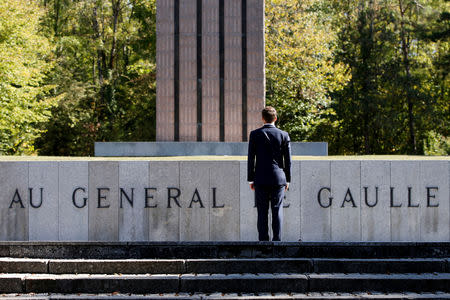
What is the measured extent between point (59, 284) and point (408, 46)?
119 feet

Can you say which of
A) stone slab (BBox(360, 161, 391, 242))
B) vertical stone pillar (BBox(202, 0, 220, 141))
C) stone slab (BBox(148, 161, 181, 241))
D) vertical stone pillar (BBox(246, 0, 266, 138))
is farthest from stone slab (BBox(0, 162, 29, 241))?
vertical stone pillar (BBox(246, 0, 266, 138))

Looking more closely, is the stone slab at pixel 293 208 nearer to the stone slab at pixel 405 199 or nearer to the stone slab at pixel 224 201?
the stone slab at pixel 224 201

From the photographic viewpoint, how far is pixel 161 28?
1712cm

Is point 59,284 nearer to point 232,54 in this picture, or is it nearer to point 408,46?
point 232,54

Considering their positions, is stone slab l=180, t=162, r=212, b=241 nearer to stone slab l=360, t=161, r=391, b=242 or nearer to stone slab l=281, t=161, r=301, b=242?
stone slab l=281, t=161, r=301, b=242

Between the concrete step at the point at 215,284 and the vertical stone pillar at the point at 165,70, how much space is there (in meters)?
10.9

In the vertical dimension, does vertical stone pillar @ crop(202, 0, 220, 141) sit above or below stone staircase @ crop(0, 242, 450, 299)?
above

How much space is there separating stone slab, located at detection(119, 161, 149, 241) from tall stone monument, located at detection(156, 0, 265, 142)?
7.60m

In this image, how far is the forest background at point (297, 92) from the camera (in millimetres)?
32938

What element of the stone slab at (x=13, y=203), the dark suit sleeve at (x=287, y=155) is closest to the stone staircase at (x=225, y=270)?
the dark suit sleeve at (x=287, y=155)

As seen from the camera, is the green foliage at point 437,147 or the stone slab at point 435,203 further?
the green foliage at point 437,147

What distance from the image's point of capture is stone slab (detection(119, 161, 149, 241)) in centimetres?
975

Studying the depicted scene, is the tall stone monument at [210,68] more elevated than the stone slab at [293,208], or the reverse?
the tall stone monument at [210,68]

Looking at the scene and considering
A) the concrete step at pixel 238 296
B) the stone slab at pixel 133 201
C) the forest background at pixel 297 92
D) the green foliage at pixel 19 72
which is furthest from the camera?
the forest background at pixel 297 92
